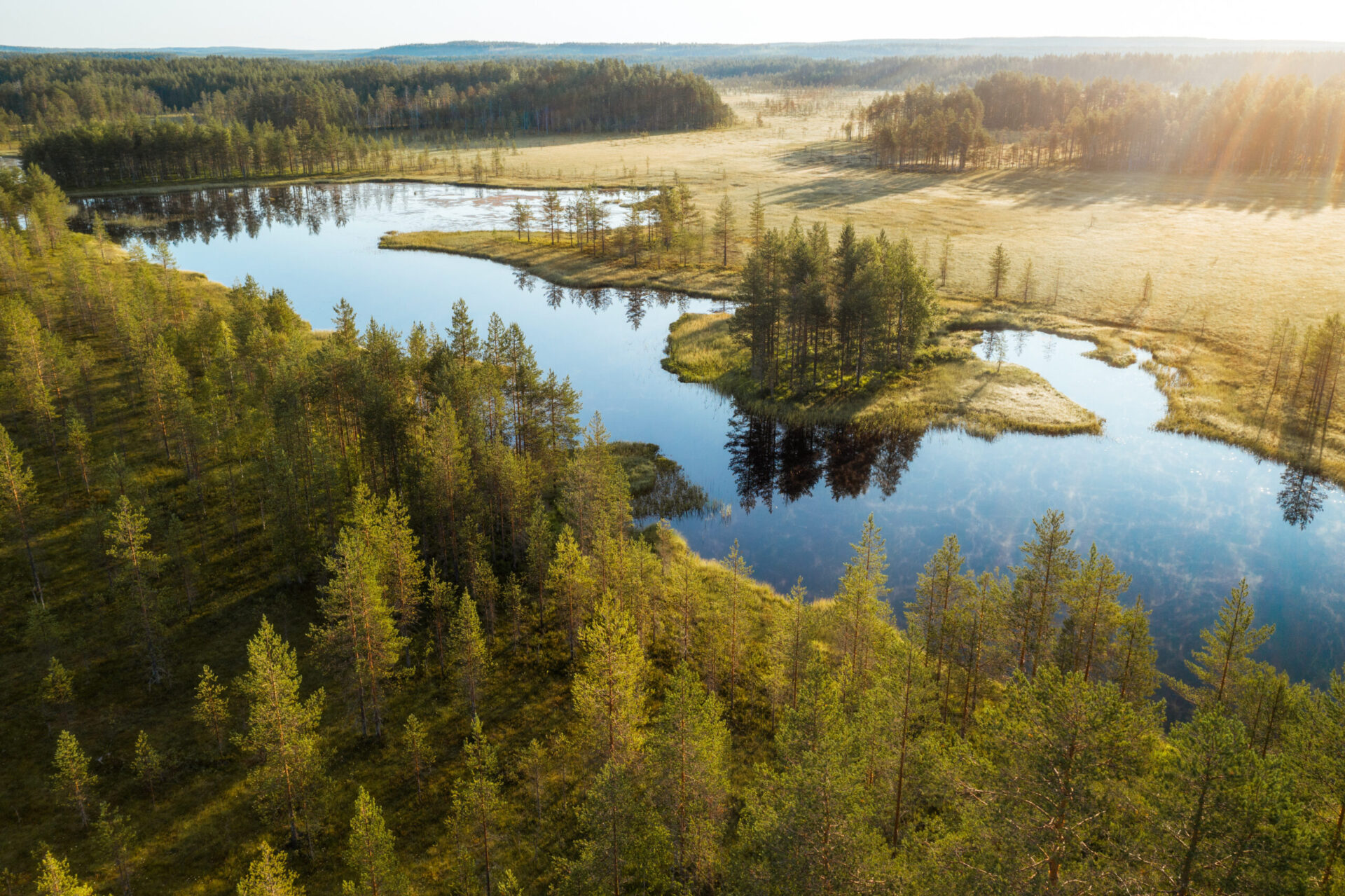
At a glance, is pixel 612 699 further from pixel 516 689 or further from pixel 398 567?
pixel 398 567

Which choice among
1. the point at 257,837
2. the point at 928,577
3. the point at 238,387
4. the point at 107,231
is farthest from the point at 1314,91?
the point at 107,231

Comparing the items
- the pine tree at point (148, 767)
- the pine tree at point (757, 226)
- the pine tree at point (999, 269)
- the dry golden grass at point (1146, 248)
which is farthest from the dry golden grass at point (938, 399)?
the pine tree at point (148, 767)

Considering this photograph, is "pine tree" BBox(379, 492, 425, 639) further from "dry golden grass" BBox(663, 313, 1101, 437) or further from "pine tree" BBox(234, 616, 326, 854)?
"dry golden grass" BBox(663, 313, 1101, 437)

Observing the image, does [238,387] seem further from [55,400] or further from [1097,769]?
[1097,769]

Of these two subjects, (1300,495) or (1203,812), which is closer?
→ (1203,812)

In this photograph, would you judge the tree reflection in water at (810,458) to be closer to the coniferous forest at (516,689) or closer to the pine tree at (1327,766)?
the coniferous forest at (516,689)

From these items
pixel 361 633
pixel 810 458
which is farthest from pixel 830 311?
pixel 361 633
